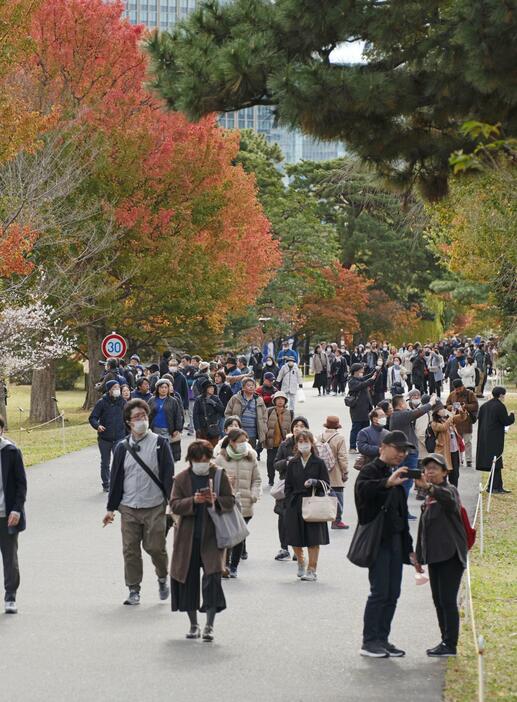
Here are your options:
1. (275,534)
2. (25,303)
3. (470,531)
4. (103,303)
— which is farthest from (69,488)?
(103,303)

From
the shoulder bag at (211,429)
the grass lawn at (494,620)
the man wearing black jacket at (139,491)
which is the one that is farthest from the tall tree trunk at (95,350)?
the man wearing black jacket at (139,491)

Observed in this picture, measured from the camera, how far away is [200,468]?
9945 mm

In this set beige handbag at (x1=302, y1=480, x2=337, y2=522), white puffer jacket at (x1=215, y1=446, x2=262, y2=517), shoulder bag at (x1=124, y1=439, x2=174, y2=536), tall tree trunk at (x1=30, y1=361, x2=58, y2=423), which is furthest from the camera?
tall tree trunk at (x1=30, y1=361, x2=58, y2=423)

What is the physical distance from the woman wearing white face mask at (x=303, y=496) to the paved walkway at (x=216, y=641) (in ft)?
0.99

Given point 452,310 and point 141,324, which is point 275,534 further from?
point 452,310

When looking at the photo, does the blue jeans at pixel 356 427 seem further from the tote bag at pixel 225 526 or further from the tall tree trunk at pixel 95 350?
the tall tree trunk at pixel 95 350

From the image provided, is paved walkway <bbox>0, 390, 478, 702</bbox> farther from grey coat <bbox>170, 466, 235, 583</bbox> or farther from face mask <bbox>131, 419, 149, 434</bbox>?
face mask <bbox>131, 419, 149, 434</bbox>

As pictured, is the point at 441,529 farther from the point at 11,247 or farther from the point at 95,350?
the point at 95,350

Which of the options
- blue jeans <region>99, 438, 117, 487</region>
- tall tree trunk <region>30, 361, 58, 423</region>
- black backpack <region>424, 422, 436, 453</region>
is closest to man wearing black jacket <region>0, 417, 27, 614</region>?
blue jeans <region>99, 438, 117, 487</region>

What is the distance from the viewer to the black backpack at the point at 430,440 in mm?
18094

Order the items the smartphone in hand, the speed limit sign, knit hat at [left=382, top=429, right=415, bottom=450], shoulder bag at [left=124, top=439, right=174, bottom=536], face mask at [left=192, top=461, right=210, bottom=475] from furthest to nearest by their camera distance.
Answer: the speed limit sign
shoulder bag at [left=124, top=439, right=174, bottom=536]
face mask at [left=192, top=461, right=210, bottom=475]
knit hat at [left=382, top=429, right=415, bottom=450]
the smartphone in hand

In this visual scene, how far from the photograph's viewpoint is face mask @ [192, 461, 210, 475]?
9.95m

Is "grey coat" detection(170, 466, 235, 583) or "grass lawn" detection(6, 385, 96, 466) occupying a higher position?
"grey coat" detection(170, 466, 235, 583)

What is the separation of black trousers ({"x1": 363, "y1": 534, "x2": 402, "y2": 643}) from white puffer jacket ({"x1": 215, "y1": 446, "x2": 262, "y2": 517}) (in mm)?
3266
